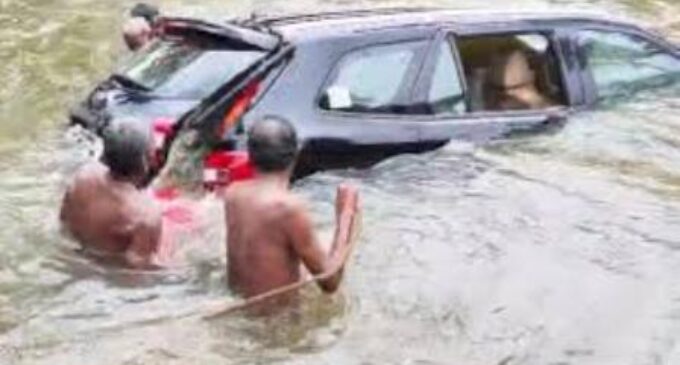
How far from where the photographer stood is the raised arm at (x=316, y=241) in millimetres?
7234

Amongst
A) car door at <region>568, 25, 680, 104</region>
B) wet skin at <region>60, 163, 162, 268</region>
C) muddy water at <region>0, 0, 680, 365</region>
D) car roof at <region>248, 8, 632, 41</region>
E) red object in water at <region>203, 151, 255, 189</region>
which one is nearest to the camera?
muddy water at <region>0, 0, 680, 365</region>

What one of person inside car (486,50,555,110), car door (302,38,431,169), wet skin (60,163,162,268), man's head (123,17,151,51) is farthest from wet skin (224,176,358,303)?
man's head (123,17,151,51)

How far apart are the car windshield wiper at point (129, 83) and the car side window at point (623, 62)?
2.73m

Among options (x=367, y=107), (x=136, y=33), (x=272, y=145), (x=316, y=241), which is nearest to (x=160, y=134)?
(x=367, y=107)

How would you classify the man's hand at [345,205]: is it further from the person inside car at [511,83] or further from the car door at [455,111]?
the person inside car at [511,83]

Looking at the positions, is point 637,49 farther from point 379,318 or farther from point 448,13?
point 379,318

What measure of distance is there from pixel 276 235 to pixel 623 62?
3.83m

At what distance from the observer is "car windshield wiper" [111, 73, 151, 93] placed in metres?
9.44

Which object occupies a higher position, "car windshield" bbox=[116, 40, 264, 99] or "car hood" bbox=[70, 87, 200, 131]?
"car windshield" bbox=[116, 40, 264, 99]

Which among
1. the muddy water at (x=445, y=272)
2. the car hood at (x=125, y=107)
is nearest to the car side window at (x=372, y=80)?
the muddy water at (x=445, y=272)

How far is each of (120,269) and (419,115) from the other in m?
2.18

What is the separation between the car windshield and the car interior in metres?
1.44

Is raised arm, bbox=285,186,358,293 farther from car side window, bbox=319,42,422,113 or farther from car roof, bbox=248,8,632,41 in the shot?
car roof, bbox=248,8,632,41

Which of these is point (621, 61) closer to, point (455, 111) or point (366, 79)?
point (455, 111)
